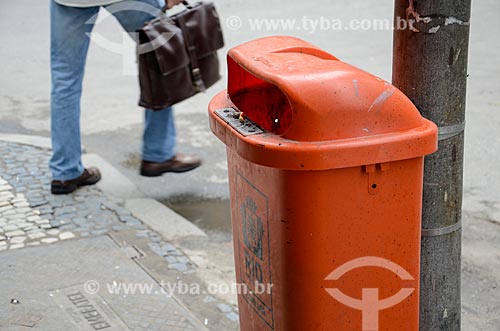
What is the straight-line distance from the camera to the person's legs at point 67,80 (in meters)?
4.78

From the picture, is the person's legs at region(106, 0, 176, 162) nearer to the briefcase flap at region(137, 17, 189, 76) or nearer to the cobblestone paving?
the briefcase flap at region(137, 17, 189, 76)

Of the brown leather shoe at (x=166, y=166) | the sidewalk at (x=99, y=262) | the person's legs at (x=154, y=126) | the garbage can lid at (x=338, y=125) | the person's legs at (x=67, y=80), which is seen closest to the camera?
the garbage can lid at (x=338, y=125)

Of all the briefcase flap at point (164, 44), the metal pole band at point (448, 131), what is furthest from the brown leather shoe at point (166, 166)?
the metal pole band at point (448, 131)

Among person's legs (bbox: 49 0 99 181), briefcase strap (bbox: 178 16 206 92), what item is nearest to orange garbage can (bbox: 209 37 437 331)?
briefcase strap (bbox: 178 16 206 92)

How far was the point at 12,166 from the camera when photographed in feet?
17.5

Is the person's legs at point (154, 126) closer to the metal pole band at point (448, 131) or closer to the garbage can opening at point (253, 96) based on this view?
the garbage can opening at point (253, 96)

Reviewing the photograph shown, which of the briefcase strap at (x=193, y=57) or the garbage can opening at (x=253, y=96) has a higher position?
the garbage can opening at (x=253, y=96)

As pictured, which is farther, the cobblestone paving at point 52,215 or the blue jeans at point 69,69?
the blue jeans at point 69,69

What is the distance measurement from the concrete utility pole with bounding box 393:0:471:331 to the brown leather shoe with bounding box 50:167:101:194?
2679 mm

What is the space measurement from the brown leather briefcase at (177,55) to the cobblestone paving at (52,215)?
0.66 m

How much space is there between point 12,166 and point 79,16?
3.75 feet

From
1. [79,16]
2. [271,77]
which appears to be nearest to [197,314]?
[271,77]

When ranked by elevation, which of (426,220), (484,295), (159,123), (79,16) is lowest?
(484,295)

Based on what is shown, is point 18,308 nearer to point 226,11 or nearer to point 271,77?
point 271,77
